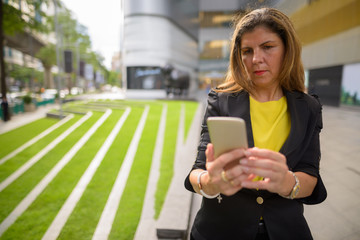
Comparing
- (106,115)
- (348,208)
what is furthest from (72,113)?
(348,208)

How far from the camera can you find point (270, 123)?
1001 millimetres

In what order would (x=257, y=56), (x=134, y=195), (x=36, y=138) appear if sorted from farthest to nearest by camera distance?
1. (x=134, y=195)
2. (x=36, y=138)
3. (x=257, y=56)

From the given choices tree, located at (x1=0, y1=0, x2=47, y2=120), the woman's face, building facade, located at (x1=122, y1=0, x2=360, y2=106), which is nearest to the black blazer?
the woman's face

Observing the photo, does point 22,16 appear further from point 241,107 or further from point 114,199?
point 241,107

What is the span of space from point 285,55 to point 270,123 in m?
0.31

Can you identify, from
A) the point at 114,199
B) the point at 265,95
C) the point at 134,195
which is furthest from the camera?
the point at 134,195

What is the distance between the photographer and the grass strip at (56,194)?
200 cm

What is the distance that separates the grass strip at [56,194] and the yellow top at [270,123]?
1.92 m

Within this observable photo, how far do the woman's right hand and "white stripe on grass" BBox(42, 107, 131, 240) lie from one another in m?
1.92

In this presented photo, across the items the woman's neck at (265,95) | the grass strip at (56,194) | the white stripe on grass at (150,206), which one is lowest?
the white stripe on grass at (150,206)

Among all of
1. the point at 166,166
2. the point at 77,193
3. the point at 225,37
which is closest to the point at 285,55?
the point at 225,37

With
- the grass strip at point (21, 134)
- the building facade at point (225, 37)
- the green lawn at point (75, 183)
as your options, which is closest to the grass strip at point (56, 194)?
the green lawn at point (75, 183)

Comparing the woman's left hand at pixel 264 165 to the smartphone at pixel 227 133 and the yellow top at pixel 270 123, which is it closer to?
the smartphone at pixel 227 133

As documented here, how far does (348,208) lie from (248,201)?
2.38m
